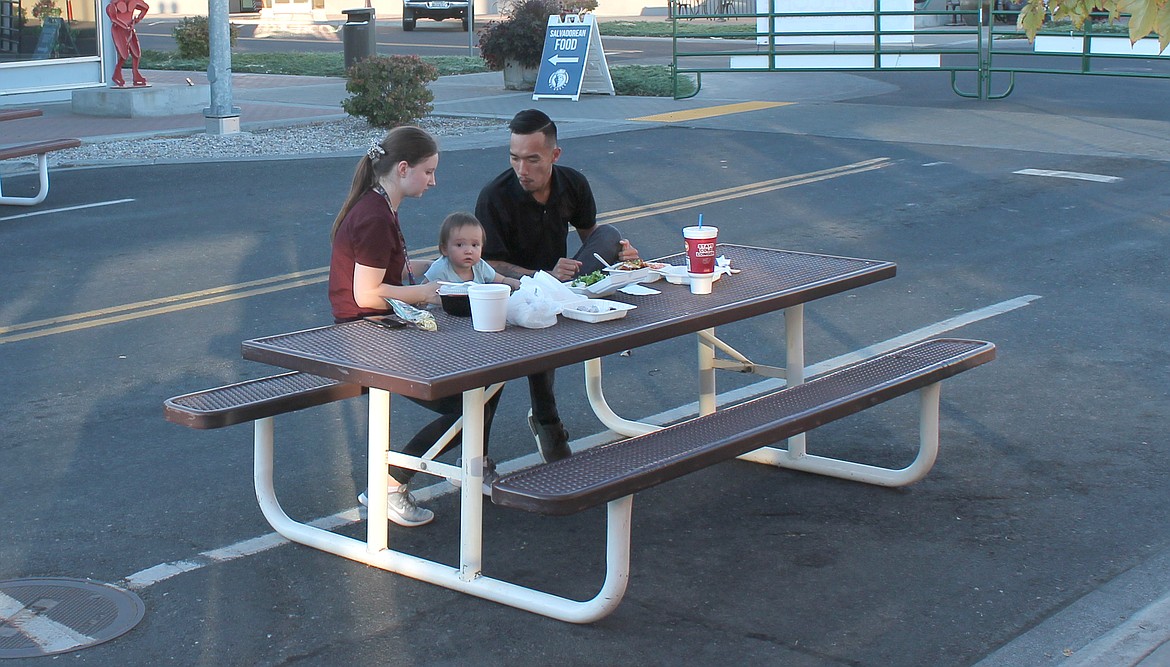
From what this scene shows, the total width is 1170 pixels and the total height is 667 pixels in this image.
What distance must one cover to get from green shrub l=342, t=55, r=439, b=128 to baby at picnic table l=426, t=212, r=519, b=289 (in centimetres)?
1211

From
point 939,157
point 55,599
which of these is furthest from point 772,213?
point 55,599

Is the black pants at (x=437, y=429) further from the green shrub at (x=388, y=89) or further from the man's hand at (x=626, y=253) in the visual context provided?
the green shrub at (x=388, y=89)

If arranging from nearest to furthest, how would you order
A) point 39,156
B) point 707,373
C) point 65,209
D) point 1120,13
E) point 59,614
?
1. point 1120,13
2. point 59,614
3. point 707,373
4. point 65,209
5. point 39,156

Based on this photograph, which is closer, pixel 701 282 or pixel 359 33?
pixel 701 282

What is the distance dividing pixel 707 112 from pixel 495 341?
15043 mm

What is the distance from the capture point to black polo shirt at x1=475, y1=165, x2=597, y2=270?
18.3 feet

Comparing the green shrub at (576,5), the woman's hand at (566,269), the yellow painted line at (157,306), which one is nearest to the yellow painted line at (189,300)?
the yellow painted line at (157,306)

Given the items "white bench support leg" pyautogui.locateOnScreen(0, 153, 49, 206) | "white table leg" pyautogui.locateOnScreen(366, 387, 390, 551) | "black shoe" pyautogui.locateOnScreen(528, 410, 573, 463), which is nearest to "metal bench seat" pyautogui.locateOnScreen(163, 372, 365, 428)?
"white table leg" pyautogui.locateOnScreen(366, 387, 390, 551)

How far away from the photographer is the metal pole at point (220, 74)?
1639 cm

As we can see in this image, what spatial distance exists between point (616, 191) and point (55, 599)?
8.98 meters

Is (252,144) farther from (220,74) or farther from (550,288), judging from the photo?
(550,288)

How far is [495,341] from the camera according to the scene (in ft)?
14.4

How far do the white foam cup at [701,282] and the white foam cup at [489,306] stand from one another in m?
0.87

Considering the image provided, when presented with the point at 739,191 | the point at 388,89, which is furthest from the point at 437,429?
the point at 388,89
